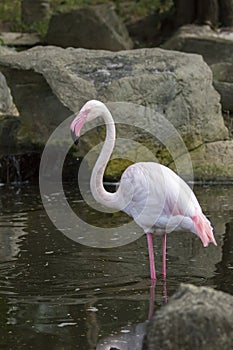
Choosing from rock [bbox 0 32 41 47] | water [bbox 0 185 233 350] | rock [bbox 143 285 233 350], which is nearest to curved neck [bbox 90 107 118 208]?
water [bbox 0 185 233 350]

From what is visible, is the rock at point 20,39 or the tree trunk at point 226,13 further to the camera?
the rock at point 20,39

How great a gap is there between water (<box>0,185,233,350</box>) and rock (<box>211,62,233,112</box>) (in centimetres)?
325

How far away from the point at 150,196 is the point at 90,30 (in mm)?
9540

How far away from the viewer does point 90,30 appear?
15.1m

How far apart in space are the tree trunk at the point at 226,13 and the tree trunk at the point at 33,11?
4.00 metres

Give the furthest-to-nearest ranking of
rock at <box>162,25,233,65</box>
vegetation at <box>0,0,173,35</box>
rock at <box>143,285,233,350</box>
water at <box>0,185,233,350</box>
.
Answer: vegetation at <box>0,0,173,35</box>
rock at <box>162,25,233,65</box>
water at <box>0,185,233,350</box>
rock at <box>143,285,233,350</box>

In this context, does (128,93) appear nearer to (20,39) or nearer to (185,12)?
(185,12)

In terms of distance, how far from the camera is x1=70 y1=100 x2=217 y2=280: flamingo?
5848mm

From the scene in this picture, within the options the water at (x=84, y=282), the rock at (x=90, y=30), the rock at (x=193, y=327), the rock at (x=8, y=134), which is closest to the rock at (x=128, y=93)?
the rock at (x=8, y=134)

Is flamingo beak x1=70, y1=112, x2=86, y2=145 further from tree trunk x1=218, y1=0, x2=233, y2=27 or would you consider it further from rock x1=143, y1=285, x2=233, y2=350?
tree trunk x1=218, y1=0, x2=233, y2=27

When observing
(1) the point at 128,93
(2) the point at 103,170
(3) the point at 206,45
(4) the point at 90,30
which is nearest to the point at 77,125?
(2) the point at 103,170

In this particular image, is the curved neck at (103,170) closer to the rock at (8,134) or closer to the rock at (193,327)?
the rock at (193,327)

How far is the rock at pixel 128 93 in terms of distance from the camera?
9.47 meters

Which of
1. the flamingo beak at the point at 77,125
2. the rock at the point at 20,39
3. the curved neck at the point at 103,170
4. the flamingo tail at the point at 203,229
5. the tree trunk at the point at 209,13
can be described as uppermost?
the flamingo beak at the point at 77,125
